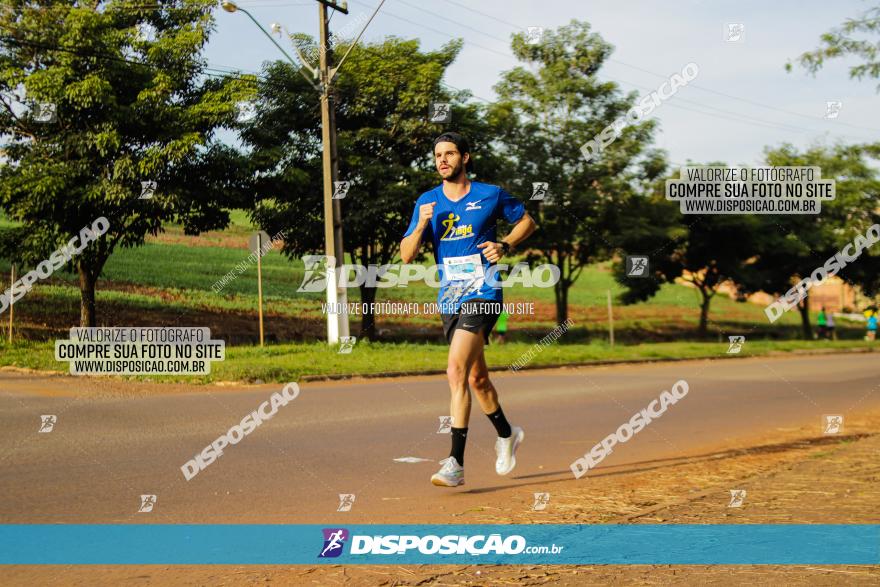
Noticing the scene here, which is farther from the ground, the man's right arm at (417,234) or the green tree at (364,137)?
the green tree at (364,137)

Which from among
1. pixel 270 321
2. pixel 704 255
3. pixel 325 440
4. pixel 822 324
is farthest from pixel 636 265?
pixel 325 440

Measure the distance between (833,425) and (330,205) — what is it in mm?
12744

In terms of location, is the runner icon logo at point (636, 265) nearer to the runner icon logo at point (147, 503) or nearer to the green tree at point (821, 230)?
the green tree at point (821, 230)

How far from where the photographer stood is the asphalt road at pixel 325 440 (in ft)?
18.9

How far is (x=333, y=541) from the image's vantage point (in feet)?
15.1

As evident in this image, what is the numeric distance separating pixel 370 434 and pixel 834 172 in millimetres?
43451

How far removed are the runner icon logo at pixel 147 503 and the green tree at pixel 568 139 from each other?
27009 millimetres

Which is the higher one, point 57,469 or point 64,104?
point 64,104

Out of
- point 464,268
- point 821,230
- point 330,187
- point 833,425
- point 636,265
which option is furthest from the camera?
point 821,230

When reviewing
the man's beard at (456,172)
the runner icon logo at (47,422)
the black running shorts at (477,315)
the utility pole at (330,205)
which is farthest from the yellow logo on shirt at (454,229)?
the utility pole at (330,205)

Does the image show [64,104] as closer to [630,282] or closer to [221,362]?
[221,362]

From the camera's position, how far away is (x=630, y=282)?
4428 cm

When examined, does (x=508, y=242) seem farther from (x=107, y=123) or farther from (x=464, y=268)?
(x=107, y=123)

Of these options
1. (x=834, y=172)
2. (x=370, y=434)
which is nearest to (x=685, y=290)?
(x=834, y=172)
